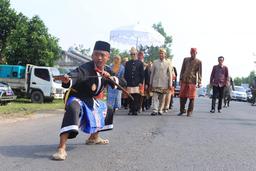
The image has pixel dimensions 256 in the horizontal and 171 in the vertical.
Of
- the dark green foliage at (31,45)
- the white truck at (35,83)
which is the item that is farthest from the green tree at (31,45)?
the white truck at (35,83)

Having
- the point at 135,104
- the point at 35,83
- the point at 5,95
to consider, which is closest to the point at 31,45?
the point at 35,83

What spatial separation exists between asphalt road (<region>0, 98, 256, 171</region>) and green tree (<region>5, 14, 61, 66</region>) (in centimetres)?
2042

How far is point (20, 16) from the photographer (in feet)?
116

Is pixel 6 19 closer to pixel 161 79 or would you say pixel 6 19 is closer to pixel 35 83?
pixel 35 83

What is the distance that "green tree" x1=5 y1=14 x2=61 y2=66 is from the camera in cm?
3145

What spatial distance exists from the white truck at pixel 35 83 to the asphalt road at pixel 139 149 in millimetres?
14898

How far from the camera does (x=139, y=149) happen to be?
774cm

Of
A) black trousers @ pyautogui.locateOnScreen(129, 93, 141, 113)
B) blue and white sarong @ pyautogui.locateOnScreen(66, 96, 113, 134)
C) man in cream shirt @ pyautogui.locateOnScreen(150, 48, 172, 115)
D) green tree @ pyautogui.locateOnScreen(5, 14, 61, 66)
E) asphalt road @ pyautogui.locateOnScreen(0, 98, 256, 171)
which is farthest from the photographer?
green tree @ pyautogui.locateOnScreen(5, 14, 61, 66)

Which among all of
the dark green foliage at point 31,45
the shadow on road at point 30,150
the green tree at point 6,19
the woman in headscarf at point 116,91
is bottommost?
the shadow on road at point 30,150

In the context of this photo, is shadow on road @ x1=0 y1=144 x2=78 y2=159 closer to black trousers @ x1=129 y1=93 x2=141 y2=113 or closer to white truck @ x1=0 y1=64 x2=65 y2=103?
black trousers @ x1=129 y1=93 x2=141 y2=113

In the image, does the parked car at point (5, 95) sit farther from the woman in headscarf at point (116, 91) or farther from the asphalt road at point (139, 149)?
the asphalt road at point (139, 149)

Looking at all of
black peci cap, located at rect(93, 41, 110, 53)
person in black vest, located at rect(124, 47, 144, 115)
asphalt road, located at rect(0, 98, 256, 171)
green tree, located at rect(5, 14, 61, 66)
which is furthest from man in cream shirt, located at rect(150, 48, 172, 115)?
green tree, located at rect(5, 14, 61, 66)

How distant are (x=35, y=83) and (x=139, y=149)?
64.3ft

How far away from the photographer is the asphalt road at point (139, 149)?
6492 millimetres
